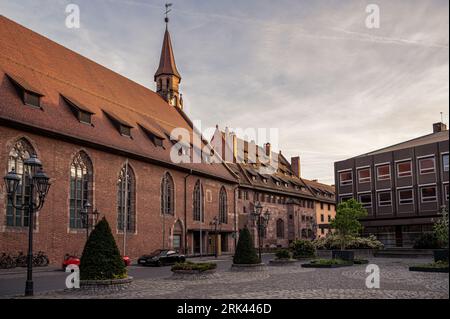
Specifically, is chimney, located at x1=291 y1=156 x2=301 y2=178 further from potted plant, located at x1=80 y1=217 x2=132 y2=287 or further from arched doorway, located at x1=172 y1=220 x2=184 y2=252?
potted plant, located at x1=80 y1=217 x2=132 y2=287

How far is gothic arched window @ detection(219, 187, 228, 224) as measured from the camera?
55.2m

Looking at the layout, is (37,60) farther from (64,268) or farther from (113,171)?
(64,268)

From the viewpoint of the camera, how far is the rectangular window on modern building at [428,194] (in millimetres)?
51344

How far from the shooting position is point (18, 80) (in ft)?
105

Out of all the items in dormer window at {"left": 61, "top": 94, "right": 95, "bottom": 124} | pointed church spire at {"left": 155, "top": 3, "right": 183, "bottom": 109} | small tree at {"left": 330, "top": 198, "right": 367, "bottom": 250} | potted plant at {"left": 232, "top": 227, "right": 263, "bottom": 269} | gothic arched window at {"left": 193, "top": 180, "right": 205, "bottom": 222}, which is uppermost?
pointed church spire at {"left": 155, "top": 3, "right": 183, "bottom": 109}

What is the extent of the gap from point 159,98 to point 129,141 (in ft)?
57.4

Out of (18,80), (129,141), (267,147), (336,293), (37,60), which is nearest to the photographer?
(336,293)

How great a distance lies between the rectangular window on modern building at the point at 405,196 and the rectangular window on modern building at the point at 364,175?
14.4 ft

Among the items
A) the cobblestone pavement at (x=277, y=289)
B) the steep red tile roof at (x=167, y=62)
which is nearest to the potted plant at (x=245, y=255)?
the cobblestone pavement at (x=277, y=289)

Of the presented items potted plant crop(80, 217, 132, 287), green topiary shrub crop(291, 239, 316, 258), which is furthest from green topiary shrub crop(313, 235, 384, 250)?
potted plant crop(80, 217, 132, 287)

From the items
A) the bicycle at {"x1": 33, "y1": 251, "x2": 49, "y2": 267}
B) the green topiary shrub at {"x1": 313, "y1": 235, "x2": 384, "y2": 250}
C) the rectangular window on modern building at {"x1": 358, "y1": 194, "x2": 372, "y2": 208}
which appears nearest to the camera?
the bicycle at {"x1": 33, "y1": 251, "x2": 49, "y2": 267}

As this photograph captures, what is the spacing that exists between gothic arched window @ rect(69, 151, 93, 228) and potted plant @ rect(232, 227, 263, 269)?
41.7ft

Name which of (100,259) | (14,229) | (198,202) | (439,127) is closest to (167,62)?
(198,202)
